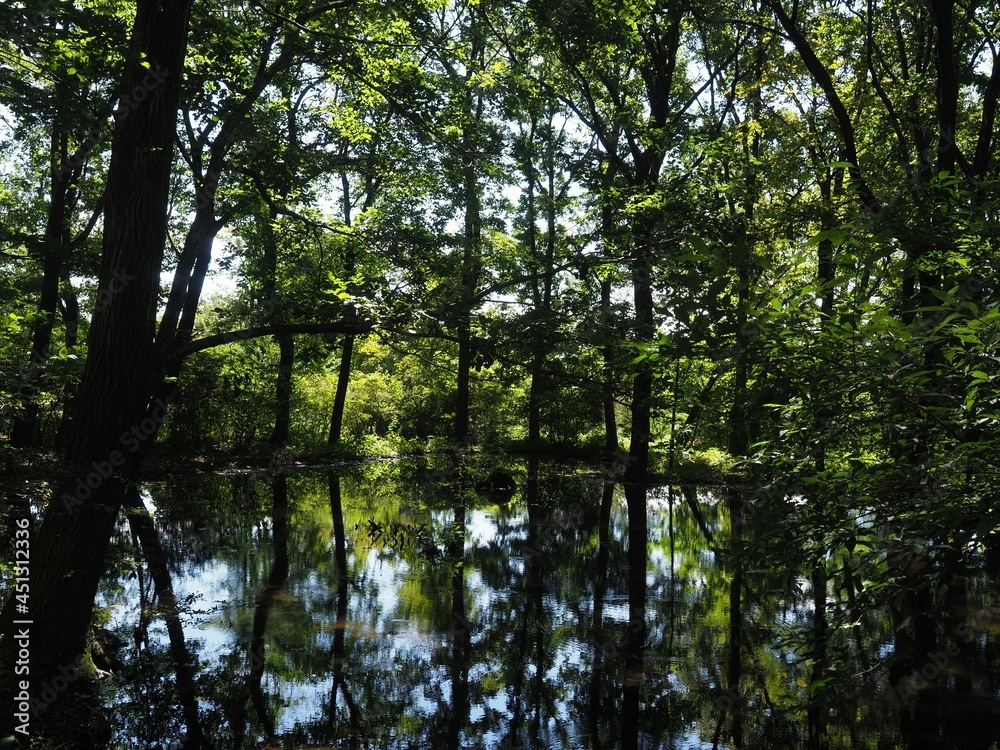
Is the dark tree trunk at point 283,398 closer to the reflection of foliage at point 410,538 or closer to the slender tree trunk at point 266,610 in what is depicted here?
the slender tree trunk at point 266,610

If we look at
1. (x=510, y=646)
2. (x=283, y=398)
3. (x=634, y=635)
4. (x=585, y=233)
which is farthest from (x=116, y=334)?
(x=283, y=398)

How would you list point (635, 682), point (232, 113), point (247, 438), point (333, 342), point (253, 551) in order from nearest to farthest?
point (333, 342) → point (635, 682) → point (232, 113) → point (253, 551) → point (247, 438)

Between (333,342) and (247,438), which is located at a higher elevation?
(333,342)

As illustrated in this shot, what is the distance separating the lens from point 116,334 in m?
4.57

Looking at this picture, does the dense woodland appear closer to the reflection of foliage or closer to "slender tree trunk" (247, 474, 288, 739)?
"slender tree trunk" (247, 474, 288, 739)

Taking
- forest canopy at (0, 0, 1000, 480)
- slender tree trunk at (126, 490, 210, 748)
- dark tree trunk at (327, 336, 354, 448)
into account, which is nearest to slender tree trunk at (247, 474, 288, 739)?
slender tree trunk at (126, 490, 210, 748)

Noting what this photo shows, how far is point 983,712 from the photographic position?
543 cm

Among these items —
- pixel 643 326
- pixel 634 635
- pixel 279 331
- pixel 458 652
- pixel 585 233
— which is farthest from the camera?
pixel 585 233

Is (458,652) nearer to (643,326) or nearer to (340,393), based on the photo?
(643,326)

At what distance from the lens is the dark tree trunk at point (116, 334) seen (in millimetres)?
4520

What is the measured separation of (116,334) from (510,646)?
14.7 ft

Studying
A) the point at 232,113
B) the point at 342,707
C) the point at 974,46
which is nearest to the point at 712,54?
the point at 974,46

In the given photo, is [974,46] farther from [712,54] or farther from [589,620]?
[589,620]

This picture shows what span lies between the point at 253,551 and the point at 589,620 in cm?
500
